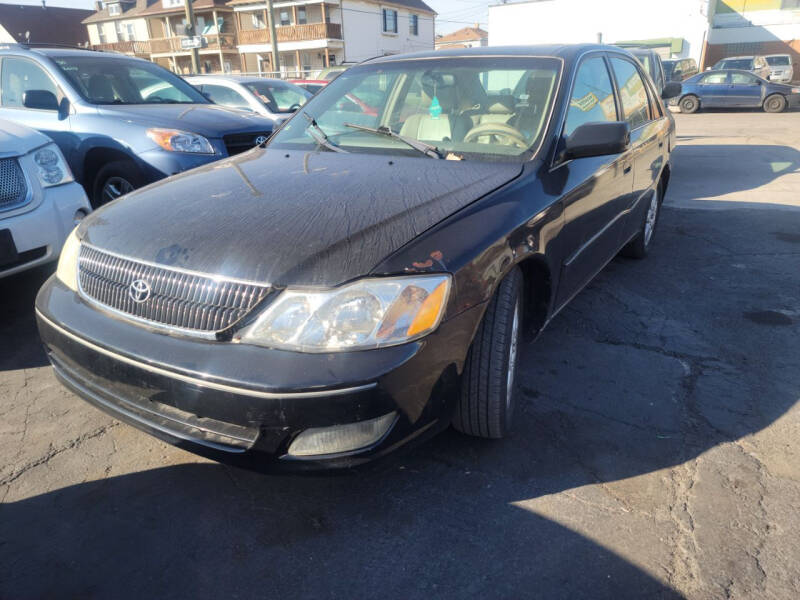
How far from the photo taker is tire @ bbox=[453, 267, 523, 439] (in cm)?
→ 221

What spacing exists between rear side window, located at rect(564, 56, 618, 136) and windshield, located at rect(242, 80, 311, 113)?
5984 mm

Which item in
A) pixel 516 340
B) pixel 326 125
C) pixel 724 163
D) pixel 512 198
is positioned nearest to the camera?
pixel 512 198

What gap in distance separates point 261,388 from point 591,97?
2644 mm

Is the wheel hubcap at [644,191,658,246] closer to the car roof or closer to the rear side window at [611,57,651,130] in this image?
the rear side window at [611,57,651,130]

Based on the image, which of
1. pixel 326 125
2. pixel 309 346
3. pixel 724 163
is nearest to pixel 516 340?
pixel 309 346

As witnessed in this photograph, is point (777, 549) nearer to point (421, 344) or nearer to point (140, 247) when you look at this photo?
point (421, 344)

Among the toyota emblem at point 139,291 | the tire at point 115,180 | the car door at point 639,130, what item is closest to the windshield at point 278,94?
the tire at point 115,180

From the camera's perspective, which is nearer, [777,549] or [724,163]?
[777,549]

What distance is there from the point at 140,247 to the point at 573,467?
1.88 metres

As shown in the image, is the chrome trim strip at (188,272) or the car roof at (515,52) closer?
the chrome trim strip at (188,272)

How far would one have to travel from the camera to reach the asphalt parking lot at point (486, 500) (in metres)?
1.87

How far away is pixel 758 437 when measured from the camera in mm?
2574

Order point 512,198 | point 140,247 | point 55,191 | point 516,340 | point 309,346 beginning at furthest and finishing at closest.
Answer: point 55,191
point 516,340
point 512,198
point 140,247
point 309,346

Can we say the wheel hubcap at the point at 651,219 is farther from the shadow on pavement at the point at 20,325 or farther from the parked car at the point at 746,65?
the parked car at the point at 746,65
